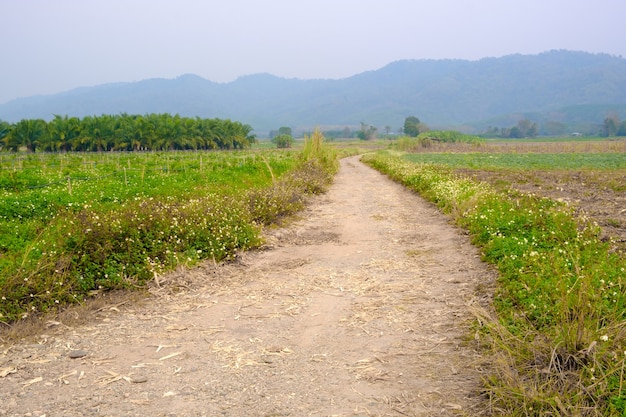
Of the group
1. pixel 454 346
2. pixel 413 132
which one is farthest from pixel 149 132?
pixel 413 132

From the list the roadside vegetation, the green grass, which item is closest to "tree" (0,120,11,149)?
the green grass

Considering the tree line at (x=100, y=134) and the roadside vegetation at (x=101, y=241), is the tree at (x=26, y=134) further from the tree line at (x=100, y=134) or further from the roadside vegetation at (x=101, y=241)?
the roadside vegetation at (x=101, y=241)

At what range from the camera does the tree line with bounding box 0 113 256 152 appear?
55344mm

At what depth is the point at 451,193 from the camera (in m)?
12.5

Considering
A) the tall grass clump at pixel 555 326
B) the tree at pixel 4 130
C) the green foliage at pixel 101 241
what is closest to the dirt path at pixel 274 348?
the tall grass clump at pixel 555 326

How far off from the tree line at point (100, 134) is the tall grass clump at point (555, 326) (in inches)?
2291

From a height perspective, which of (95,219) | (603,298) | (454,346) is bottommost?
(454,346)

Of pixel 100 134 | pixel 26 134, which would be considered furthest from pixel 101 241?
pixel 26 134

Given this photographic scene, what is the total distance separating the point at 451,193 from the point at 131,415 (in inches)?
415

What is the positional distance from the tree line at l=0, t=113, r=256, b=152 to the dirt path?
5684 centimetres

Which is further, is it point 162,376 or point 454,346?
point 454,346

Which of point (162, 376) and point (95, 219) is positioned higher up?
point (95, 219)

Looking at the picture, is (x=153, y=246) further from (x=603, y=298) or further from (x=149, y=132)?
(x=149, y=132)

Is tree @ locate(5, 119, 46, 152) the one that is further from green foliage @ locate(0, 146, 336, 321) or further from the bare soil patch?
the bare soil patch
